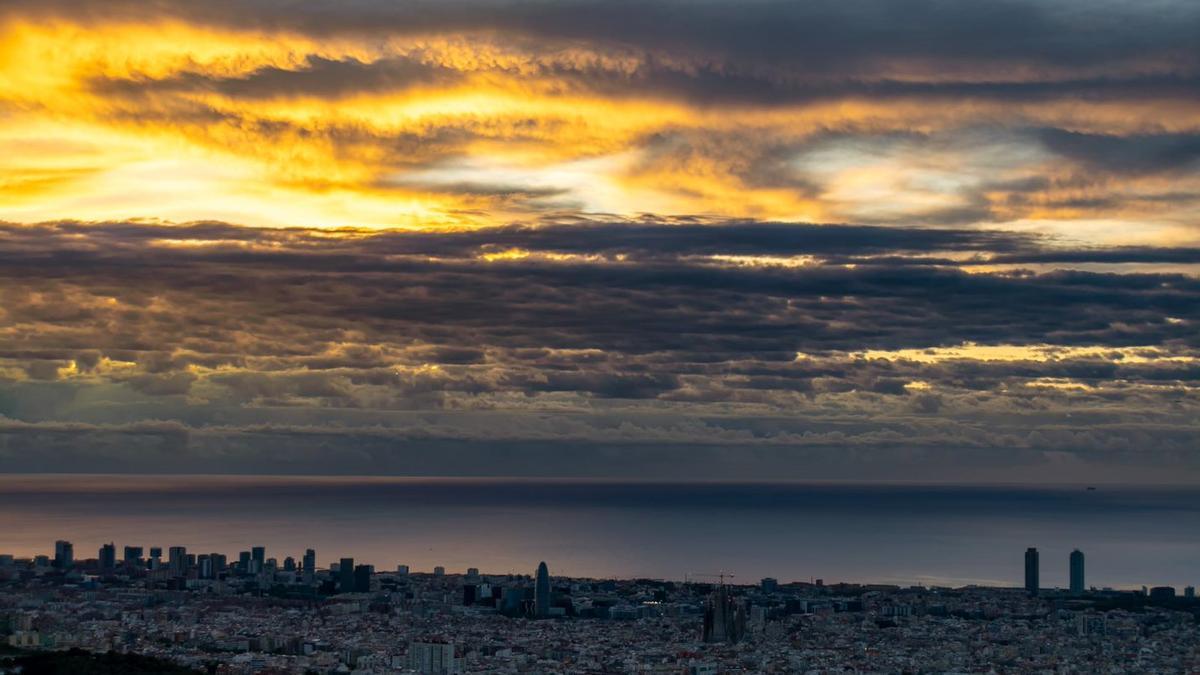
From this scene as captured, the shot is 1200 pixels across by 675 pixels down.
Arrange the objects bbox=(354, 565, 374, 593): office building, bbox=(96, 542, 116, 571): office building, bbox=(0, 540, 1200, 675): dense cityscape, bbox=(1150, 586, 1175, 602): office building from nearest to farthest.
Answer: bbox=(0, 540, 1200, 675): dense cityscape < bbox=(1150, 586, 1175, 602): office building < bbox=(354, 565, 374, 593): office building < bbox=(96, 542, 116, 571): office building

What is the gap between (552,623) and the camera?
2596 inches

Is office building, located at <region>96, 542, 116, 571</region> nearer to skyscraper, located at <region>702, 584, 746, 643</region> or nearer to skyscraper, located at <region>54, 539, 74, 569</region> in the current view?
skyscraper, located at <region>54, 539, 74, 569</region>

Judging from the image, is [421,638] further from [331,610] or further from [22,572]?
[22,572]

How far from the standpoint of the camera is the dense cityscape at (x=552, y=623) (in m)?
47.9

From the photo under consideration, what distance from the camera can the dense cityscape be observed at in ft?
157

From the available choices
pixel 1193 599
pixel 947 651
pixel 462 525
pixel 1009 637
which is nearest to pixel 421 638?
pixel 947 651

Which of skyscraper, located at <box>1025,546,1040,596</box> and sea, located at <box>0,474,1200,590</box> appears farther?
sea, located at <box>0,474,1200,590</box>

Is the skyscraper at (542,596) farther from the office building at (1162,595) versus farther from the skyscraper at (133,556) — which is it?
the skyscraper at (133,556)

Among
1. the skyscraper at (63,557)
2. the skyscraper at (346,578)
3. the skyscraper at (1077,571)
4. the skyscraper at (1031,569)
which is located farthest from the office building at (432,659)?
the skyscraper at (1031,569)

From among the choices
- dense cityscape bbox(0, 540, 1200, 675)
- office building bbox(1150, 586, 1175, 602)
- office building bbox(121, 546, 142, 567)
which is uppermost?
office building bbox(121, 546, 142, 567)

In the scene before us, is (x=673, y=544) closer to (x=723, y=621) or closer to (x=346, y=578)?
(x=346, y=578)

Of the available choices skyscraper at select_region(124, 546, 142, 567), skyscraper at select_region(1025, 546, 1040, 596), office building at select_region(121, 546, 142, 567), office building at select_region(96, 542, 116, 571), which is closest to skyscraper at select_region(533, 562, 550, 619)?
office building at select_region(96, 542, 116, 571)

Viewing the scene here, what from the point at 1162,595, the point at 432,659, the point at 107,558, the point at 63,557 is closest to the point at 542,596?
the point at 432,659

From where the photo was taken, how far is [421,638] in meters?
55.2
